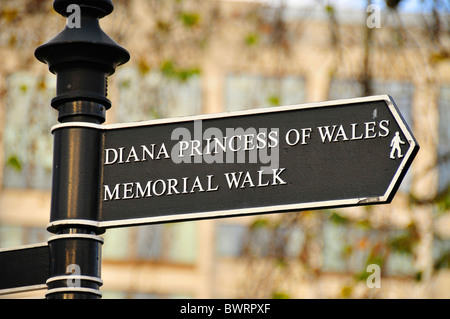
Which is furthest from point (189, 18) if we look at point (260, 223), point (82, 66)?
point (82, 66)

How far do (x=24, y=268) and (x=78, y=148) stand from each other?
1.51ft

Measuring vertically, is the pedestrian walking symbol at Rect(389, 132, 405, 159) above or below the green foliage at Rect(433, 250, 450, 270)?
below

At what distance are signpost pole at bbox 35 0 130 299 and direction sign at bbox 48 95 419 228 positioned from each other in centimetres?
5

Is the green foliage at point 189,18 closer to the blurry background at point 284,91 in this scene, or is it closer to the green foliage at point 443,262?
the blurry background at point 284,91

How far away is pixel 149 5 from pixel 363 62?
1.92m

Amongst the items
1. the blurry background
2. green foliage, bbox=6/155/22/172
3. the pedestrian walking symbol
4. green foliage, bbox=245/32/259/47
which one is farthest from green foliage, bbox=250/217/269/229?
the pedestrian walking symbol

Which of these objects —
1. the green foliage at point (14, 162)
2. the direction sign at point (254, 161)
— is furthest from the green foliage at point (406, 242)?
the direction sign at point (254, 161)

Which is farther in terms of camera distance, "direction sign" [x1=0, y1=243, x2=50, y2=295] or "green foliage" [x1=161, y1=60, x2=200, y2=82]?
"green foliage" [x1=161, y1=60, x2=200, y2=82]

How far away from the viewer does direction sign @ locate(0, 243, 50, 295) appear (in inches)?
119

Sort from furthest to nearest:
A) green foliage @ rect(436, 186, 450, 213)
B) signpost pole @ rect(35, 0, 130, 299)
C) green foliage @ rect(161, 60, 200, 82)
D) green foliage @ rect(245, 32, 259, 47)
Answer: green foliage @ rect(245, 32, 259, 47) → green foliage @ rect(161, 60, 200, 82) → green foliage @ rect(436, 186, 450, 213) → signpost pole @ rect(35, 0, 130, 299)

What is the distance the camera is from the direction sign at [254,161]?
274cm

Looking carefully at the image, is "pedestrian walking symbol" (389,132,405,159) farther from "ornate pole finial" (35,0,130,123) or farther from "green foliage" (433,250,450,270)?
"green foliage" (433,250,450,270)

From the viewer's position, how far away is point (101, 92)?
10.1 ft
